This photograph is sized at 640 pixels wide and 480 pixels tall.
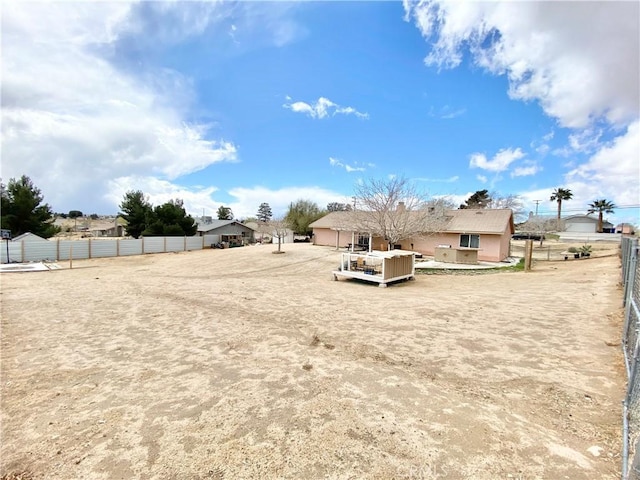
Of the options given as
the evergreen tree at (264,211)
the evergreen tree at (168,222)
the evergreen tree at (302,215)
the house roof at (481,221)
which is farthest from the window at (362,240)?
the evergreen tree at (264,211)

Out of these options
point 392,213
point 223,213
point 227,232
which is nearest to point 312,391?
point 392,213

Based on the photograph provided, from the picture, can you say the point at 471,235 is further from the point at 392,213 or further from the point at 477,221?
the point at 392,213

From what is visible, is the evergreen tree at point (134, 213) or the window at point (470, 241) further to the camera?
the evergreen tree at point (134, 213)

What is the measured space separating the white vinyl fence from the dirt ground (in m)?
15.9

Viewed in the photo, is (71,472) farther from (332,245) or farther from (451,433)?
(332,245)

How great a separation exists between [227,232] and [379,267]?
28424 mm

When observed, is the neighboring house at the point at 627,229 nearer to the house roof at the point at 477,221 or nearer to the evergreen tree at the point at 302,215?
the house roof at the point at 477,221

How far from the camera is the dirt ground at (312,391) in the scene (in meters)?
2.68

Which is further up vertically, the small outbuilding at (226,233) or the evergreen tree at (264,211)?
the evergreen tree at (264,211)

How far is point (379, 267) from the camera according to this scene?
14.0m

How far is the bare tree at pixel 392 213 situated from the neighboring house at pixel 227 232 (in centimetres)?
2046

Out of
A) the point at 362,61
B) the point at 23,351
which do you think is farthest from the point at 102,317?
the point at 362,61

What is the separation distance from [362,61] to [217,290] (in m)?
14.3

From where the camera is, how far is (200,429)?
3.13 m
